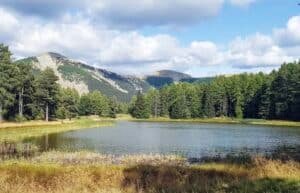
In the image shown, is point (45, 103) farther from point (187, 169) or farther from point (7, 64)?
point (187, 169)

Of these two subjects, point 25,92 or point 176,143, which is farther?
point 25,92

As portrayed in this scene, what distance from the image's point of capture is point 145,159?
4153 cm

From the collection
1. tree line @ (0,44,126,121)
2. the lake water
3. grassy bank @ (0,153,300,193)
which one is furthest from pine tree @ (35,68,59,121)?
grassy bank @ (0,153,300,193)

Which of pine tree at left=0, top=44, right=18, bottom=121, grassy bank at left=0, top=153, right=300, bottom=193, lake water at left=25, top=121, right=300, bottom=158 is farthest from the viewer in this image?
pine tree at left=0, top=44, right=18, bottom=121

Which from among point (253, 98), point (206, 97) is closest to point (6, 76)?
point (253, 98)

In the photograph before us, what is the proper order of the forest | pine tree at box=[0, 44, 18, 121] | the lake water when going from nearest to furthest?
the lake water < pine tree at box=[0, 44, 18, 121] < the forest

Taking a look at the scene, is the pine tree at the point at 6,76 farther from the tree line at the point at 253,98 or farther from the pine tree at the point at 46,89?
the tree line at the point at 253,98

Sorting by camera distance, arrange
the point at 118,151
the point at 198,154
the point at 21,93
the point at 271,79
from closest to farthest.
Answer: the point at 198,154 → the point at 118,151 → the point at 21,93 → the point at 271,79

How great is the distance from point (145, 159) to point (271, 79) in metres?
134

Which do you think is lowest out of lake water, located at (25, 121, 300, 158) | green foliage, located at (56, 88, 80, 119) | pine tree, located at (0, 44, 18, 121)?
lake water, located at (25, 121, 300, 158)

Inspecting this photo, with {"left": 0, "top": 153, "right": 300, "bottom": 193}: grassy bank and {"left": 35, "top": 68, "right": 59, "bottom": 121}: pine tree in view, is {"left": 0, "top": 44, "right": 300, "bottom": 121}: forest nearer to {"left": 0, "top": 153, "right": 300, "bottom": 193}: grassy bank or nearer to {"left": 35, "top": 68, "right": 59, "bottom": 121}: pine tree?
{"left": 35, "top": 68, "right": 59, "bottom": 121}: pine tree

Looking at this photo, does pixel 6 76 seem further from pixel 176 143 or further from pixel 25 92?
pixel 176 143

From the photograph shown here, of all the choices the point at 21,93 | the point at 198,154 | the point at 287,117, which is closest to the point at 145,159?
the point at 198,154

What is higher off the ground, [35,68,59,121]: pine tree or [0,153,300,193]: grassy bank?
[35,68,59,121]: pine tree
